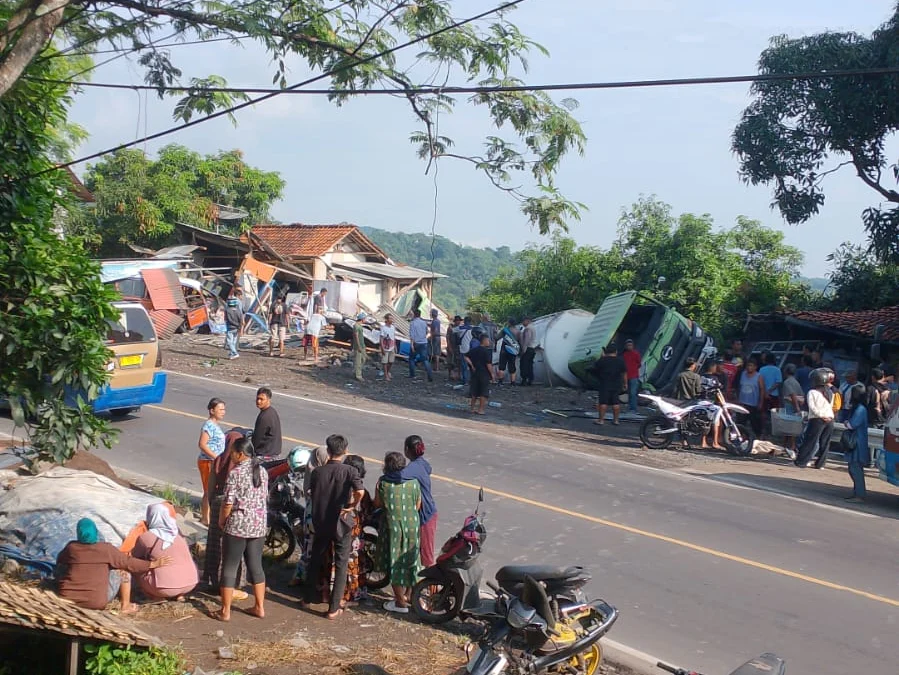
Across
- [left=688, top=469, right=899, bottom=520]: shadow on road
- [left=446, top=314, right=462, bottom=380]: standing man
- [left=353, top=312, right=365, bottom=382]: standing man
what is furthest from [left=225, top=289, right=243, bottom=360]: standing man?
[left=688, top=469, right=899, bottom=520]: shadow on road

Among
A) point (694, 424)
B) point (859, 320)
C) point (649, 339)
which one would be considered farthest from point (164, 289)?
point (859, 320)

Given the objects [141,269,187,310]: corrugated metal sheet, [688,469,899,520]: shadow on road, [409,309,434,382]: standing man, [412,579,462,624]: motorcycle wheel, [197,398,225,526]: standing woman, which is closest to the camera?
[412,579,462,624]: motorcycle wheel

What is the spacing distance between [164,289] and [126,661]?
79.0 ft

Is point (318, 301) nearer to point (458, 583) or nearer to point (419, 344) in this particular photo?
point (419, 344)

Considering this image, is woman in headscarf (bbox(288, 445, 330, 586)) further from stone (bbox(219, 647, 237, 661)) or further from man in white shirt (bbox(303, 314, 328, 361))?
man in white shirt (bbox(303, 314, 328, 361))

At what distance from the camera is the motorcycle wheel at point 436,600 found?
24.6 feet

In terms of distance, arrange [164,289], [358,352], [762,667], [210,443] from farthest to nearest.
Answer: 1. [164,289]
2. [358,352]
3. [210,443]
4. [762,667]

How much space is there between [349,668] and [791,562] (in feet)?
16.8

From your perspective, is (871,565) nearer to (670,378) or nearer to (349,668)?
(349,668)

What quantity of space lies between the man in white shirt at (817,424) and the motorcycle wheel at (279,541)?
9.33m

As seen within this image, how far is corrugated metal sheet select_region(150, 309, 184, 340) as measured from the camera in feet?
90.7

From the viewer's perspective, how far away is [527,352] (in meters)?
23.6

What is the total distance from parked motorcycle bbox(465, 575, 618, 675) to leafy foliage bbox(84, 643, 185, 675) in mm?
2042

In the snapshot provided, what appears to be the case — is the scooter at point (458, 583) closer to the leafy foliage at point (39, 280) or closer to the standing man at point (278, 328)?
the leafy foliage at point (39, 280)
